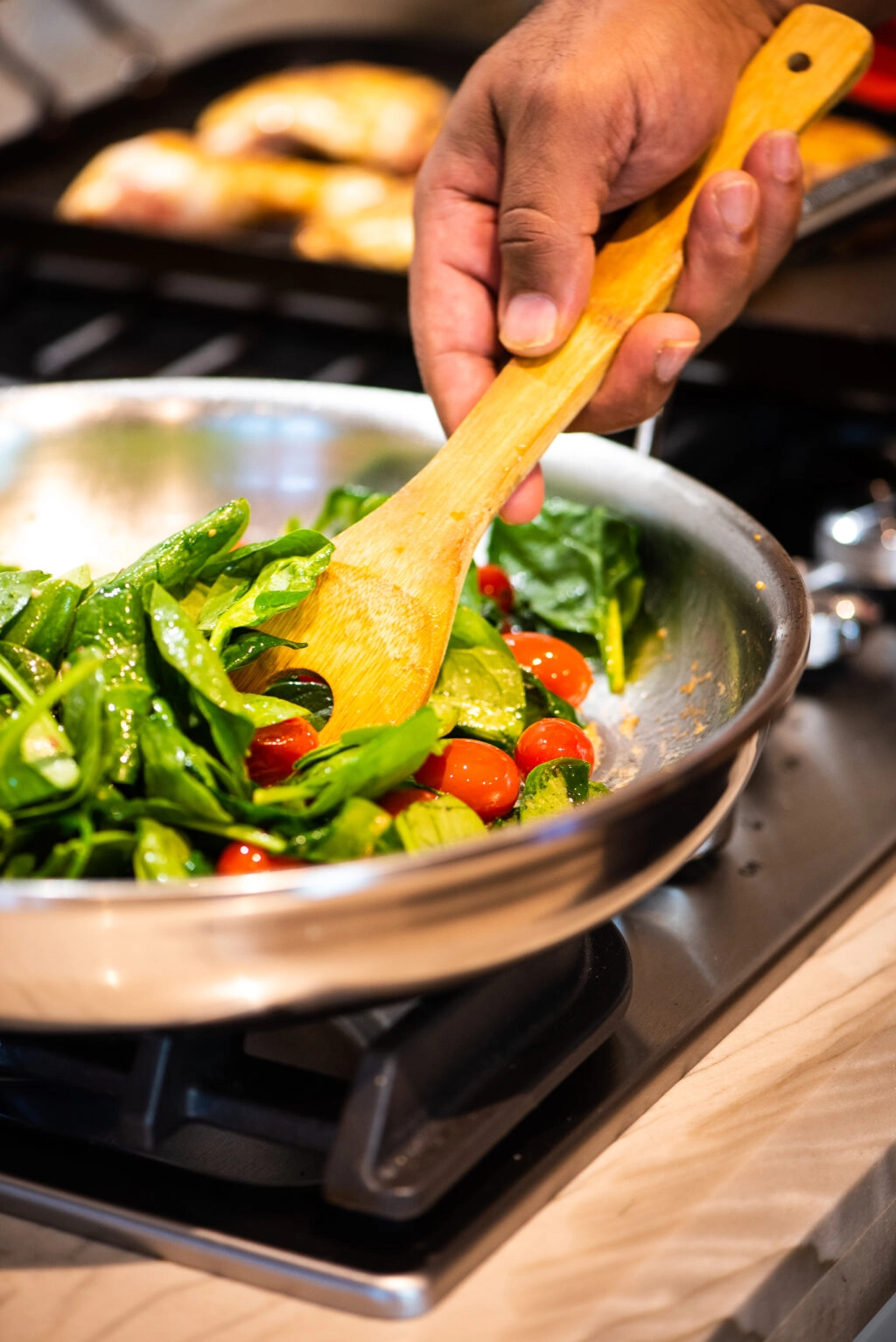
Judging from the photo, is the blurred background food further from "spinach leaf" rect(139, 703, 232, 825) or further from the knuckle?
"spinach leaf" rect(139, 703, 232, 825)

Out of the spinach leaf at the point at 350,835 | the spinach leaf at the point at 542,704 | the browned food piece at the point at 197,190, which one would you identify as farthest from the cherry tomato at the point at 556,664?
the browned food piece at the point at 197,190

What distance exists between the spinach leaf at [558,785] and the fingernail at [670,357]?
0.34 meters

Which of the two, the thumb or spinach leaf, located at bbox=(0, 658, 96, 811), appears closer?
Result: spinach leaf, located at bbox=(0, 658, 96, 811)

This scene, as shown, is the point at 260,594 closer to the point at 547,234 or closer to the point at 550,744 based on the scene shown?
the point at 550,744

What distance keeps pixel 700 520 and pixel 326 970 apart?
1.88ft

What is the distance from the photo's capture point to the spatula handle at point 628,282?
39.4 inches

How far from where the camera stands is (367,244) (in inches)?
82.9

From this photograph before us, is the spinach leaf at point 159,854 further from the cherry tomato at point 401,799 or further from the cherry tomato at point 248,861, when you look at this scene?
the cherry tomato at point 401,799

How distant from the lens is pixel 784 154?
1030mm

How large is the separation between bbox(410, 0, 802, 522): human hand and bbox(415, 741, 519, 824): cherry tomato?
11.9 inches

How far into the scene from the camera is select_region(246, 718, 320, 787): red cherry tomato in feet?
2.83

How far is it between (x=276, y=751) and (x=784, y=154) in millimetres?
598

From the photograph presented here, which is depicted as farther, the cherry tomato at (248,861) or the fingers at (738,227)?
the fingers at (738,227)

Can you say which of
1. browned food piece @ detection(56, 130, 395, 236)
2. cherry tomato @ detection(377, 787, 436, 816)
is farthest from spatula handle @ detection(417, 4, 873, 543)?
browned food piece @ detection(56, 130, 395, 236)
